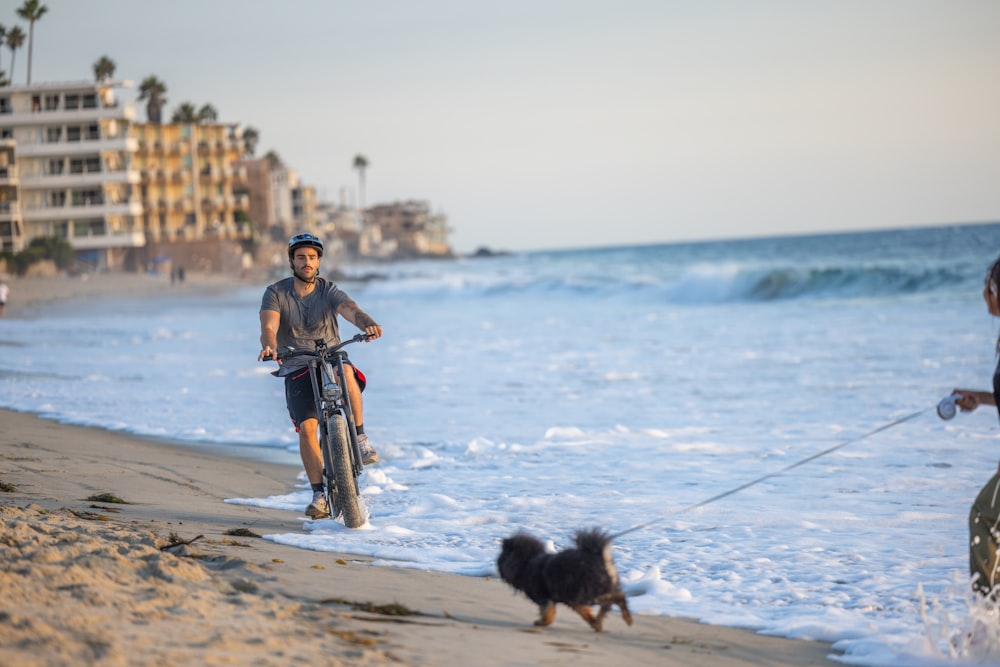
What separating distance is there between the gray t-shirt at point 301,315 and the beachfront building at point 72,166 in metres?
71.4

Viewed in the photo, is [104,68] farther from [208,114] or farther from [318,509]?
[318,509]

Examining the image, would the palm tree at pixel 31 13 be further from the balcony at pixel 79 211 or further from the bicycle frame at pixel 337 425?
the bicycle frame at pixel 337 425

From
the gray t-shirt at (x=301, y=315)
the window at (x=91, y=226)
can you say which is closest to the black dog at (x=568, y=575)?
the gray t-shirt at (x=301, y=315)

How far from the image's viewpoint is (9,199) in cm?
7212

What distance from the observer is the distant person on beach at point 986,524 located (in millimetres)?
3910

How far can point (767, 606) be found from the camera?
5.00m

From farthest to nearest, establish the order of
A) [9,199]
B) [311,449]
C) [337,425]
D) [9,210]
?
[9,199] → [9,210] → [311,449] → [337,425]

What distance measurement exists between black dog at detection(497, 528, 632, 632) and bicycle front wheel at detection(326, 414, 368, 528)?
6.75ft

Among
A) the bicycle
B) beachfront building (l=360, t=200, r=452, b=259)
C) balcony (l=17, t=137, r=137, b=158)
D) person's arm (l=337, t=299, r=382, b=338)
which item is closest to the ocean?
the bicycle

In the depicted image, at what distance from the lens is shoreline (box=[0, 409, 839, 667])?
3514 millimetres

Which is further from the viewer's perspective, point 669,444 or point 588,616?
point 669,444

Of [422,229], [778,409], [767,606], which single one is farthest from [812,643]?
[422,229]

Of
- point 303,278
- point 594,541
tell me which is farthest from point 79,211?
point 594,541

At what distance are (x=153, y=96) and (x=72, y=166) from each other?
21.1 meters
